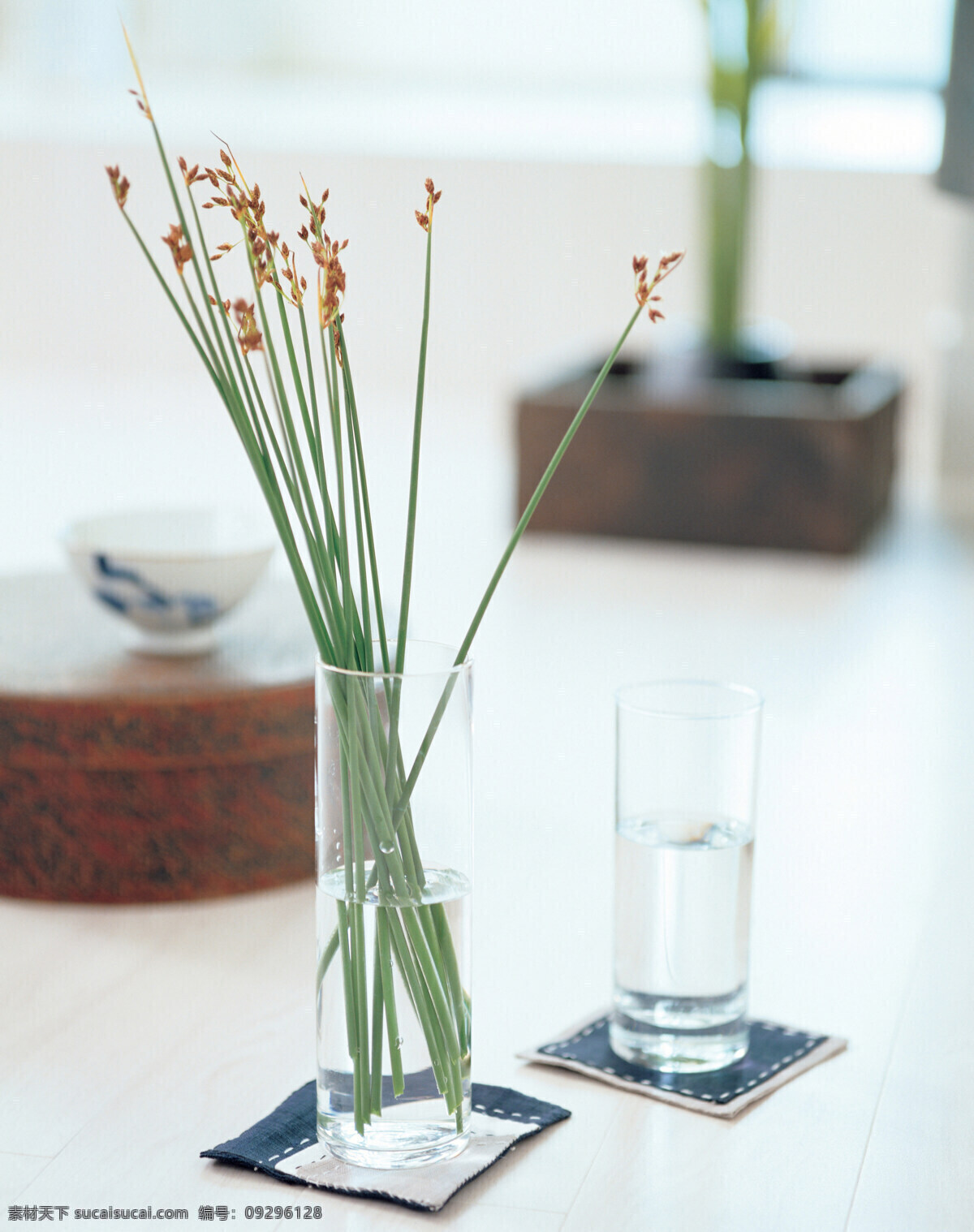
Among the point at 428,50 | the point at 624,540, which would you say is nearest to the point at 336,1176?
the point at 624,540

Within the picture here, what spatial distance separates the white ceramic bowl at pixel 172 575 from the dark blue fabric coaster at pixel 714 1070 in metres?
0.51

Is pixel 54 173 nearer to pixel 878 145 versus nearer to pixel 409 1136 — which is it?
pixel 878 145

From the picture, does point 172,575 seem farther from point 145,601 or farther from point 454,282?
point 454,282

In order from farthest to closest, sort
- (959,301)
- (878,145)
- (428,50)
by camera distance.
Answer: (428,50), (878,145), (959,301)

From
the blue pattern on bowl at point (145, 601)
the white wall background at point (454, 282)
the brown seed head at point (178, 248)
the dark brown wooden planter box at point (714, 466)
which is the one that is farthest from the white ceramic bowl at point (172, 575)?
the white wall background at point (454, 282)

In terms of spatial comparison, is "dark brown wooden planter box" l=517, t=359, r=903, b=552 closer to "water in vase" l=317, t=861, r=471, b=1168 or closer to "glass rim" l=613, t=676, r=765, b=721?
"glass rim" l=613, t=676, r=765, b=721

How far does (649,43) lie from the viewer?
182 inches

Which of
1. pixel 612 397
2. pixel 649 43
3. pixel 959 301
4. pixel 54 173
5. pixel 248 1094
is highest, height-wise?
pixel 649 43

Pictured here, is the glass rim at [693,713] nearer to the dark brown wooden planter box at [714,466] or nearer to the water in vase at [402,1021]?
the water in vase at [402,1021]

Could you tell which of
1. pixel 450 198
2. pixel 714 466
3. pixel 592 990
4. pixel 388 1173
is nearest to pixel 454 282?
pixel 450 198

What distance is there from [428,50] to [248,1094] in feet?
13.6

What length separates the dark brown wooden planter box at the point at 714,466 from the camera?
9.02 ft

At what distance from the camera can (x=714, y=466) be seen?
2.79 metres

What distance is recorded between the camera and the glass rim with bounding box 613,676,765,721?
42.8 inches
